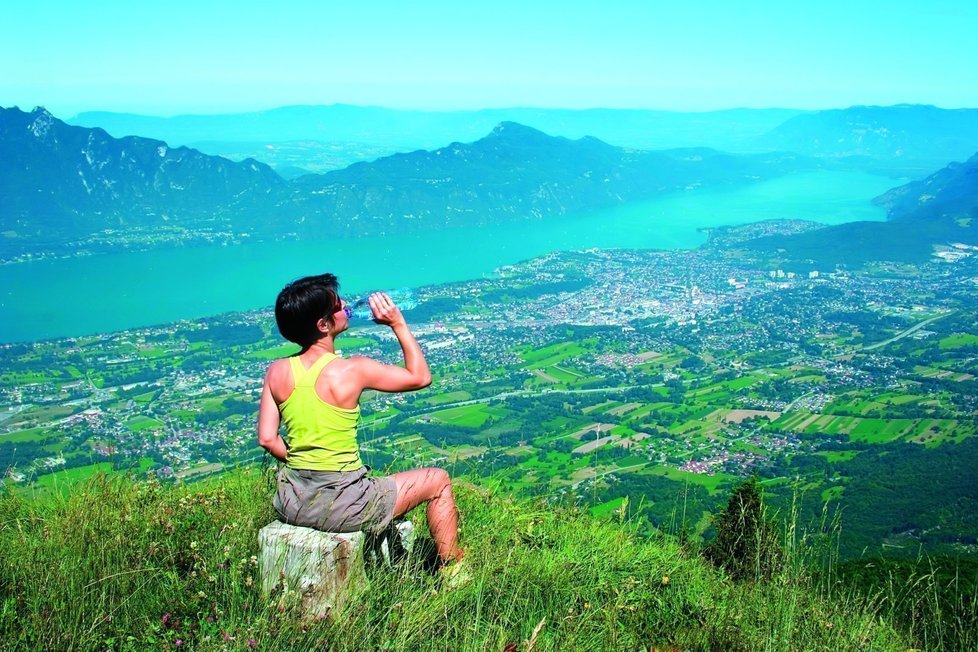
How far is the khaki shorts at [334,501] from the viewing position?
102 inches

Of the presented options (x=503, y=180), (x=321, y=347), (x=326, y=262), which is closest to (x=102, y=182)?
(x=326, y=262)

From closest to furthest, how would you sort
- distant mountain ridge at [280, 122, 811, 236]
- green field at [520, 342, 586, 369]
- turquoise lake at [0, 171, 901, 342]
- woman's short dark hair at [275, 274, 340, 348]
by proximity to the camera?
woman's short dark hair at [275, 274, 340, 348] → green field at [520, 342, 586, 369] → turquoise lake at [0, 171, 901, 342] → distant mountain ridge at [280, 122, 811, 236]

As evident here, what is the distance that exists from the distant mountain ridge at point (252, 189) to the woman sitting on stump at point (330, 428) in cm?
10533

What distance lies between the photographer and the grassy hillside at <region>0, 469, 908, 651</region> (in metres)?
1.95

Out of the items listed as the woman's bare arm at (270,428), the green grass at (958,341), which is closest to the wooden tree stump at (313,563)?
the woman's bare arm at (270,428)

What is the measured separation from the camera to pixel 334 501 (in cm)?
260

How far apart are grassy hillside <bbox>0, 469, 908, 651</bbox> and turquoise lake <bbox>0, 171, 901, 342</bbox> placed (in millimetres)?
60190

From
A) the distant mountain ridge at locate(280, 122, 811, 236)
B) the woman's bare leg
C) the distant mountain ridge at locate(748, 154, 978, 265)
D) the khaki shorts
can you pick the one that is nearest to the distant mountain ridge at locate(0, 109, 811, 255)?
the distant mountain ridge at locate(280, 122, 811, 236)

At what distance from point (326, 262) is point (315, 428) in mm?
85349

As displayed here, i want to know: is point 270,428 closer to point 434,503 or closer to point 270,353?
point 434,503

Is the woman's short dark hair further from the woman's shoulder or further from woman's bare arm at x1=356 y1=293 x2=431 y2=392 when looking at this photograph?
woman's bare arm at x1=356 y1=293 x2=431 y2=392

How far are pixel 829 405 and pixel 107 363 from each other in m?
40.9

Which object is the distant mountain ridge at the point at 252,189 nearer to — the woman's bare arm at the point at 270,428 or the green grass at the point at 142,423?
the green grass at the point at 142,423

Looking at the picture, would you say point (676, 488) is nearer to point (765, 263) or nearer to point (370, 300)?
point (370, 300)
